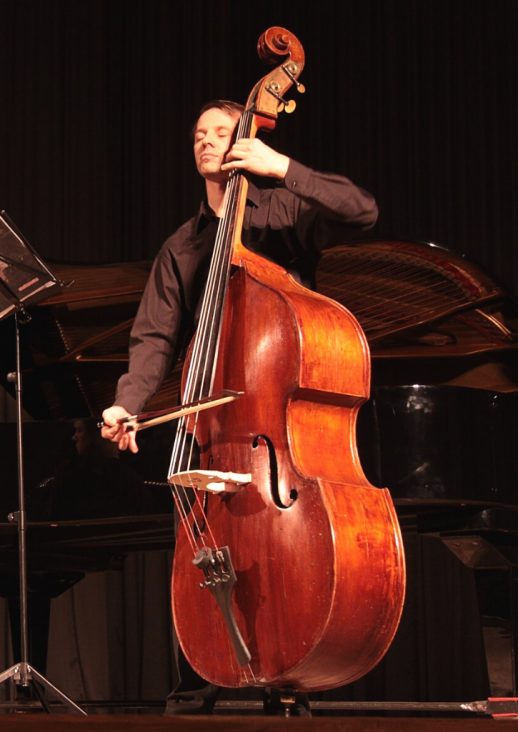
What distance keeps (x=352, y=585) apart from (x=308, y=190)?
78cm

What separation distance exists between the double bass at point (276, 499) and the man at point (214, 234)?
116 millimetres

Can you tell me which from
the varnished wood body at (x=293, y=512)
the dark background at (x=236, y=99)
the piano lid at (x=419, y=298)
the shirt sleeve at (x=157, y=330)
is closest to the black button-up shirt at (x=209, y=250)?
the shirt sleeve at (x=157, y=330)

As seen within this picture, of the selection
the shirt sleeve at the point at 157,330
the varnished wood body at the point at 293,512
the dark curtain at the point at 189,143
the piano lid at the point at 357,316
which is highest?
the dark curtain at the point at 189,143

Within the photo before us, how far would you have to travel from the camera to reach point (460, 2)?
14.0 feet

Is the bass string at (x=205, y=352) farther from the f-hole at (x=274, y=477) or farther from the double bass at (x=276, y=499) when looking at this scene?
the f-hole at (x=274, y=477)

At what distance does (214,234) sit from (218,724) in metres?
1.39

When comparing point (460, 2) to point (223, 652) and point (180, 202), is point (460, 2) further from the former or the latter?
point (223, 652)

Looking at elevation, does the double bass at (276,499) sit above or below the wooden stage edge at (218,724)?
above

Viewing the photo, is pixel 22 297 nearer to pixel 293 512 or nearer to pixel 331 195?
pixel 331 195

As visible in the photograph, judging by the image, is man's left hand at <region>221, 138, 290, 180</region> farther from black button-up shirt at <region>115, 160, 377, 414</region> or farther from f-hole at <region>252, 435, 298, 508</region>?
f-hole at <region>252, 435, 298, 508</region>

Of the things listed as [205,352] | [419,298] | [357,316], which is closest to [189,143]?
[357,316]

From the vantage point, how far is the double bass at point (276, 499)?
1598 mm

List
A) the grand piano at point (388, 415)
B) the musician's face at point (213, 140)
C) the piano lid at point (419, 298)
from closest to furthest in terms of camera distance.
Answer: the musician's face at point (213, 140)
the grand piano at point (388, 415)
the piano lid at point (419, 298)

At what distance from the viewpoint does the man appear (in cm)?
193
